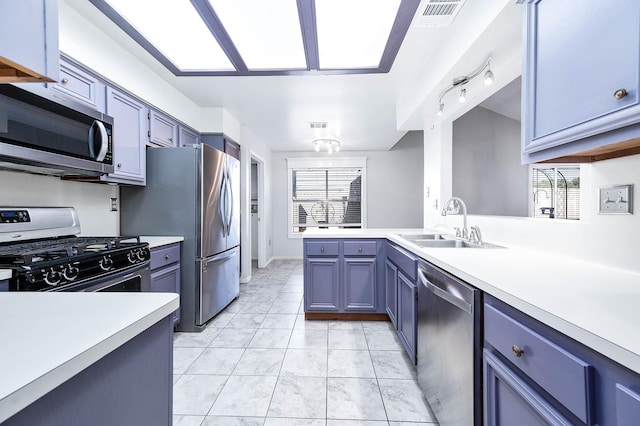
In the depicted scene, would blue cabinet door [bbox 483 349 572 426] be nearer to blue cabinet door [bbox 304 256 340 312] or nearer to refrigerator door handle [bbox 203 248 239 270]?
blue cabinet door [bbox 304 256 340 312]

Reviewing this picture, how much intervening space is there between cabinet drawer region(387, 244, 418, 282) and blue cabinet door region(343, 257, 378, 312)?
11.1 inches

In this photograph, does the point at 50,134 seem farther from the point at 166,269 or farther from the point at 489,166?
the point at 489,166

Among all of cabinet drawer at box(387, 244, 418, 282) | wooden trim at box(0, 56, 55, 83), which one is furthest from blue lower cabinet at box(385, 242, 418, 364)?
wooden trim at box(0, 56, 55, 83)

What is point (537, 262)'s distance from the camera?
1289 mm

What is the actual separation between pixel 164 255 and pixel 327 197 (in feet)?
13.9

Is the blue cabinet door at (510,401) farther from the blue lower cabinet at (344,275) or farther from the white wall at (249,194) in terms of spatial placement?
the white wall at (249,194)

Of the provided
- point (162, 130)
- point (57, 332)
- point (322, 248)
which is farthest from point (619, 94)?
point (162, 130)

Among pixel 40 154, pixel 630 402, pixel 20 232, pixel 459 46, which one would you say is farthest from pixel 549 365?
pixel 20 232

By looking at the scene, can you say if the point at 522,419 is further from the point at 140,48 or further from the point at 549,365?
the point at 140,48

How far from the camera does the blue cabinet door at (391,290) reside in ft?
7.60

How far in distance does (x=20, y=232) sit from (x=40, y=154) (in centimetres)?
53

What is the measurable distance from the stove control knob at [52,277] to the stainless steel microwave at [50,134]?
611 mm

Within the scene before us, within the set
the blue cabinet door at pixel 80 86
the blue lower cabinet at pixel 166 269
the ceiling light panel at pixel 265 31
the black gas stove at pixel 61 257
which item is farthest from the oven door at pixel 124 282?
the ceiling light panel at pixel 265 31

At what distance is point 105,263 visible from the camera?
1.66 meters
